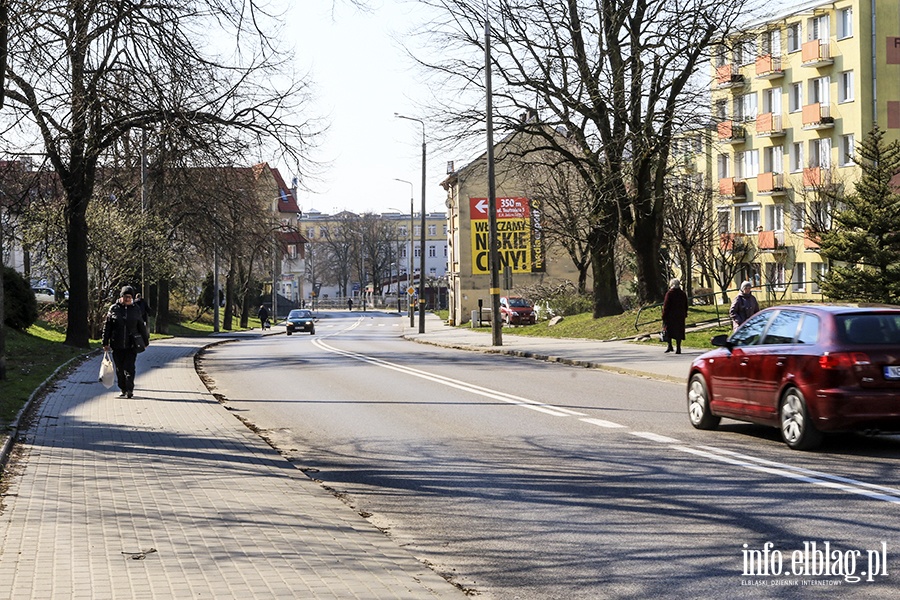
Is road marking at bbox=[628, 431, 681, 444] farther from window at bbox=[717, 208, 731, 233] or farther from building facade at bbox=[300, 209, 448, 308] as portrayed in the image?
building facade at bbox=[300, 209, 448, 308]

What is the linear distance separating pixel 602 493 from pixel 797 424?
3.06 meters

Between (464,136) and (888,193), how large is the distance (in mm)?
15277

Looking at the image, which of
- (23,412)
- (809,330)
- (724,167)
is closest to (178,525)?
(809,330)

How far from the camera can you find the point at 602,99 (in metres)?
35.2

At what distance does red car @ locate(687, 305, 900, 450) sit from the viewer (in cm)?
1077

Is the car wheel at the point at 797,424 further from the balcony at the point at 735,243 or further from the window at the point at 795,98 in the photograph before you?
the window at the point at 795,98

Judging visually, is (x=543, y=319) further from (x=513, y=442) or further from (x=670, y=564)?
(x=670, y=564)

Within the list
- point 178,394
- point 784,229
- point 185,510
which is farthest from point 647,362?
point 784,229

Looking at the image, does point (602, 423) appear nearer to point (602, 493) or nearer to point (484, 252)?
point (602, 493)

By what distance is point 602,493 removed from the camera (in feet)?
29.8

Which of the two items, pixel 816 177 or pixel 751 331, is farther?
pixel 816 177

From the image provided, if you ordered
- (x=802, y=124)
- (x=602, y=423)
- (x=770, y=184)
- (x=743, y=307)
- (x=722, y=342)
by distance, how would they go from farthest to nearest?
1. (x=770, y=184)
2. (x=802, y=124)
3. (x=743, y=307)
4. (x=602, y=423)
5. (x=722, y=342)

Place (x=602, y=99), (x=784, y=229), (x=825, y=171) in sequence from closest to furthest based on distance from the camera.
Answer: (x=602, y=99) < (x=825, y=171) < (x=784, y=229)

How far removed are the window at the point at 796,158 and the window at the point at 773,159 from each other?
1005 millimetres
